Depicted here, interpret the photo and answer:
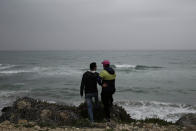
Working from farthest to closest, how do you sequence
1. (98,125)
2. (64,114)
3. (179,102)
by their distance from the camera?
(179,102) → (64,114) → (98,125)

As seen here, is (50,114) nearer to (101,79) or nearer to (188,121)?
(101,79)

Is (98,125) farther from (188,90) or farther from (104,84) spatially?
(188,90)

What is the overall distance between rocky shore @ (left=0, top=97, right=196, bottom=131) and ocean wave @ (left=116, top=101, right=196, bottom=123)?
104 inches

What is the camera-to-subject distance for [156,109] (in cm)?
1038

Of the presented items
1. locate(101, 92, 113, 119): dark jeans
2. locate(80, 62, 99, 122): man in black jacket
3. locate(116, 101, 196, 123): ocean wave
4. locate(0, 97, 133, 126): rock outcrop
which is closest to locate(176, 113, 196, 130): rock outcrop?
locate(0, 97, 133, 126): rock outcrop

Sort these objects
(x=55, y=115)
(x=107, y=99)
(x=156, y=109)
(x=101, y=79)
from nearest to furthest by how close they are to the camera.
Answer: (x=101, y=79) < (x=107, y=99) < (x=55, y=115) < (x=156, y=109)

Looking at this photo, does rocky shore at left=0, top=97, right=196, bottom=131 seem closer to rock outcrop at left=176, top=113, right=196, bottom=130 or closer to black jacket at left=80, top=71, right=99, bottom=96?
rock outcrop at left=176, top=113, right=196, bottom=130

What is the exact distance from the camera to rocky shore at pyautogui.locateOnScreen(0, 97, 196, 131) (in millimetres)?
4977

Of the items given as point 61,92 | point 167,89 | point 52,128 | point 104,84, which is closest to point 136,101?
point 167,89

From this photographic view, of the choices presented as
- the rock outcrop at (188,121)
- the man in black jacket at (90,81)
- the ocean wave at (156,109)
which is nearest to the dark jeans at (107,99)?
the man in black jacket at (90,81)

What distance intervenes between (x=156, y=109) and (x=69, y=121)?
6.28m

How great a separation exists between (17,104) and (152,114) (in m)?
6.55

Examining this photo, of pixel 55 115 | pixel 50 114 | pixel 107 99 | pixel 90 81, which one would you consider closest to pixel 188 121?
pixel 107 99

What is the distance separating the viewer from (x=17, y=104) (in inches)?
265
